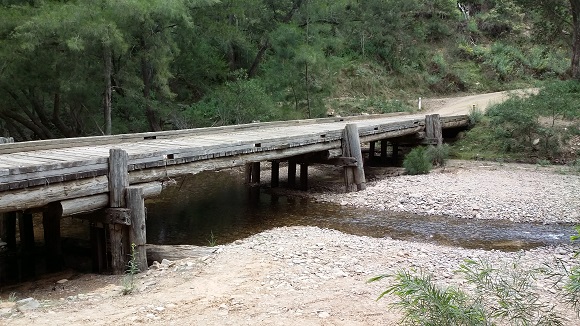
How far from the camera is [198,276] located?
7.40 metres

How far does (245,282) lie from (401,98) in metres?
29.6

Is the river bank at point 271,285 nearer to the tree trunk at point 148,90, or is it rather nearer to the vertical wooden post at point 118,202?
the vertical wooden post at point 118,202

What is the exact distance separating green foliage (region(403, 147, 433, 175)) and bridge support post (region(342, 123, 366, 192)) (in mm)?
3046

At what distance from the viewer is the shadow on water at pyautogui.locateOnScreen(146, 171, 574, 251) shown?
37.3ft

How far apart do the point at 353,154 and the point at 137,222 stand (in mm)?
8764

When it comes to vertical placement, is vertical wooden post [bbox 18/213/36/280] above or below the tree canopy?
below

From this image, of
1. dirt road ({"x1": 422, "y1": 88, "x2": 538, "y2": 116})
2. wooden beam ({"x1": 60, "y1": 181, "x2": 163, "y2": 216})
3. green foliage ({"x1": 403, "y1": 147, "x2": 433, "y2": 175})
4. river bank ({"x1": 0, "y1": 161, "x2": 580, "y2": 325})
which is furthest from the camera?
dirt road ({"x1": 422, "y1": 88, "x2": 538, "y2": 116})

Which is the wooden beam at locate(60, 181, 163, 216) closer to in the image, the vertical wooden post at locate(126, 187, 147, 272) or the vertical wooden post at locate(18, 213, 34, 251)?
the vertical wooden post at locate(126, 187, 147, 272)

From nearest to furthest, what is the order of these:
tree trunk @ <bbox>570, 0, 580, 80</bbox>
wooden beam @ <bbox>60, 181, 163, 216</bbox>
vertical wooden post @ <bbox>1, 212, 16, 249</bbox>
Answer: wooden beam @ <bbox>60, 181, 163, 216</bbox> → vertical wooden post @ <bbox>1, 212, 16, 249</bbox> → tree trunk @ <bbox>570, 0, 580, 80</bbox>

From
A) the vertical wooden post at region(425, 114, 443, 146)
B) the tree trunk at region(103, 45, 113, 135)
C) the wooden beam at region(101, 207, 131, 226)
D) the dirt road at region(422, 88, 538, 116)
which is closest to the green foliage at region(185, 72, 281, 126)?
the tree trunk at region(103, 45, 113, 135)

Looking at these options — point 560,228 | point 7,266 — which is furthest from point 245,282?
point 560,228

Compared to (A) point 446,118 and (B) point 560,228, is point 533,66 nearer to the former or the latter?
(A) point 446,118

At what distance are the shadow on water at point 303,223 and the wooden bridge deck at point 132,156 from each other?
1789mm

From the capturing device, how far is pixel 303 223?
43.0ft
